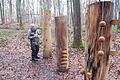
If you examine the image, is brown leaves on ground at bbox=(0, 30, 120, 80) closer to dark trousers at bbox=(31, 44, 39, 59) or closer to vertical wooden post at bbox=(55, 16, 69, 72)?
dark trousers at bbox=(31, 44, 39, 59)

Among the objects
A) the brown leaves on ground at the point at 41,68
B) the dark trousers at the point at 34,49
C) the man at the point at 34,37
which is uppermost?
the man at the point at 34,37

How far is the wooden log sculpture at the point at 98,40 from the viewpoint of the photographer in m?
3.34

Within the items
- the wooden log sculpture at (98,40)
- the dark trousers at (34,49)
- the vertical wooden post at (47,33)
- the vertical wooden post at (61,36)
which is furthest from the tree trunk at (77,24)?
the wooden log sculpture at (98,40)

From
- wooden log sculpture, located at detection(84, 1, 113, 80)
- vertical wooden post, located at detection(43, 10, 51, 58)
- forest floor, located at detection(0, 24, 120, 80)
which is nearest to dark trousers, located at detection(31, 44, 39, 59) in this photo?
forest floor, located at detection(0, 24, 120, 80)

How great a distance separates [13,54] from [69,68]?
4.53 meters

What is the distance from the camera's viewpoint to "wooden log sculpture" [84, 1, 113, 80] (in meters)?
3.34

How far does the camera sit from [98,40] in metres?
3.42

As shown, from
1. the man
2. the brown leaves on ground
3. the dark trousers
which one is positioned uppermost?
the man

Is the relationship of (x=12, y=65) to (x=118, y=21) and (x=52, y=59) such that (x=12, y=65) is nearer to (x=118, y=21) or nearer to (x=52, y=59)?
(x=52, y=59)

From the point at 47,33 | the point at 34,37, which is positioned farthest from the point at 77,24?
the point at 34,37

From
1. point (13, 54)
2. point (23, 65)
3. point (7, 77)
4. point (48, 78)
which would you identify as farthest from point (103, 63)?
point (13, 54)

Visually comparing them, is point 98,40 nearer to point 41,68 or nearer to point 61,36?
point 61,36

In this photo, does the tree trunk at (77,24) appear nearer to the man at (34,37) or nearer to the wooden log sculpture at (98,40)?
the man at (34,37)

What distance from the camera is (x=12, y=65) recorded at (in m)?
10.3
